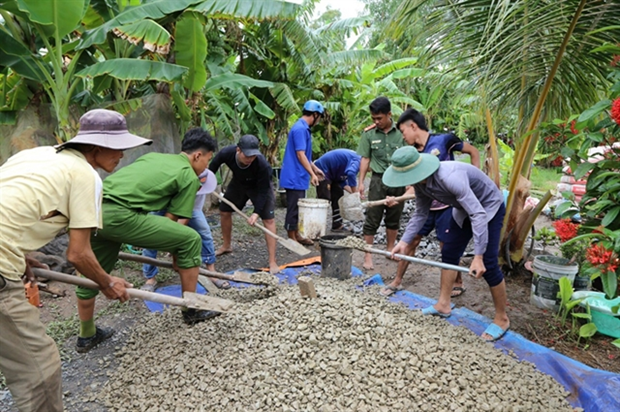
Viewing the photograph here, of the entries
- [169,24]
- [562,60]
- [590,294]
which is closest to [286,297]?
[590,294]

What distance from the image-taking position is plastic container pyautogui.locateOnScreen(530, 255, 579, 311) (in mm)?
3473

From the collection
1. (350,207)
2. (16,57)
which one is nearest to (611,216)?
(350,207)

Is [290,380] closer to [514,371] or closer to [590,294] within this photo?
[514,371]

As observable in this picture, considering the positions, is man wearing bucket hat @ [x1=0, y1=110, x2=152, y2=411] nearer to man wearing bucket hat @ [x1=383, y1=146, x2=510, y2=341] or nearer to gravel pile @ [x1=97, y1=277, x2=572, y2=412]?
Result: gravel pile @ [x1=97, y1=277, x2=572, y2=412]

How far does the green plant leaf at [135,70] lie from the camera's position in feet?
13.2

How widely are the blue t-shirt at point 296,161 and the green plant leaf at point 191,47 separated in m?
1.28

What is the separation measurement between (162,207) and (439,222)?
88.4 inches

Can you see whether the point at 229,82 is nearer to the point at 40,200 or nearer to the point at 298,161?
the point at 298,161

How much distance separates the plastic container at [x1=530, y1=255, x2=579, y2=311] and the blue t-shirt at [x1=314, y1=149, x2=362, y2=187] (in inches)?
116

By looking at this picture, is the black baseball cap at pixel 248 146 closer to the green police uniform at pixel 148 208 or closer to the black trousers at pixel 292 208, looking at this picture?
the green police uniform at pixel 148 208

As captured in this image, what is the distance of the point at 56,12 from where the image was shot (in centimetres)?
367

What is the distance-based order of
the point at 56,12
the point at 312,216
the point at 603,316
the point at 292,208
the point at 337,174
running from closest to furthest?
the point at 603,316 → the point at 56,12 → the point at 292,208 → the point at 312,216 → the point at 337,174

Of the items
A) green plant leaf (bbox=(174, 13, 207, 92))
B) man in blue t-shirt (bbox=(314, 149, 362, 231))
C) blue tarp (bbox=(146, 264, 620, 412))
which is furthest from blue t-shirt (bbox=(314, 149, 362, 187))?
blue tarp (bbox=(146, 264, 620, 412))

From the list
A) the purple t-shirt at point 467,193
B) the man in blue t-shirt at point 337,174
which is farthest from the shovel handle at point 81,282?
the man in blue t-shirt at point 337,174
